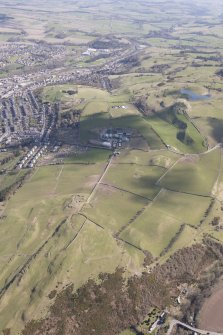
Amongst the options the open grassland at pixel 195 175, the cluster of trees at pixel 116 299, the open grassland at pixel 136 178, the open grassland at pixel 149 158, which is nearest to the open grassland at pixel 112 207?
the open grassland at pixel 136 178

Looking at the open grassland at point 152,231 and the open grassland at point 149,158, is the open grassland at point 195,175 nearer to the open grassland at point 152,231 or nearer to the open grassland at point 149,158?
the open grassland at point 149,158

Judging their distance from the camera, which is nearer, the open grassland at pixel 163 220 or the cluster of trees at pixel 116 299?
the cluster of trees at pixel 116 299

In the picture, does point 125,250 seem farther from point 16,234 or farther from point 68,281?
point 16,234

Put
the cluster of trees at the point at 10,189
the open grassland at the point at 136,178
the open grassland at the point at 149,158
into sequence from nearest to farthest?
the cluster of trees at the point at 10,189 → the open grassland at the point at 136,178 → the open grassland at the point at 149,158

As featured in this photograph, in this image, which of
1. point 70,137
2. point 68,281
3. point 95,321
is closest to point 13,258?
point 68,281

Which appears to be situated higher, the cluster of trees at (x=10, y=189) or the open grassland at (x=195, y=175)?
the open grassland at (x=195, y=175)

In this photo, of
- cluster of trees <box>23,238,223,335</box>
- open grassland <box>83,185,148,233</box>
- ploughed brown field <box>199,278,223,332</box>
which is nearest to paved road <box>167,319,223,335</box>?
ploughed brown field <box>199,278,223,332</box>

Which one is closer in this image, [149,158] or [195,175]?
[195,175]

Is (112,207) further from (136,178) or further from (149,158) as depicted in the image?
(149,158)

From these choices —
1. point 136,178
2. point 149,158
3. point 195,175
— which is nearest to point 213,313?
point 195,175
